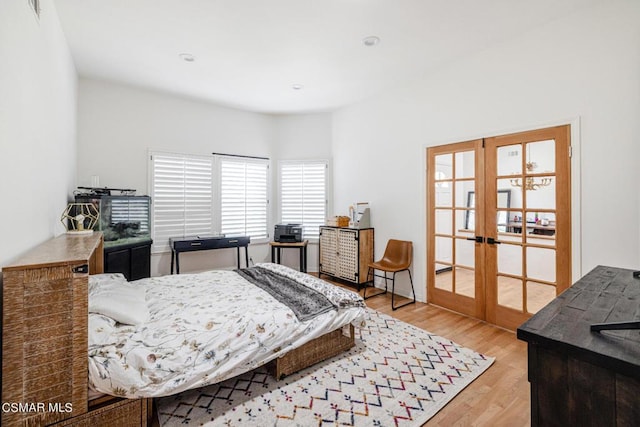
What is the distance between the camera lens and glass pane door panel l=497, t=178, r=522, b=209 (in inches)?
111

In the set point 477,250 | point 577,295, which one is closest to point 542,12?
point 477,250

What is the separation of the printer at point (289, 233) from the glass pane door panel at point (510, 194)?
9.59ft

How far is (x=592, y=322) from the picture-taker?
1039 mm

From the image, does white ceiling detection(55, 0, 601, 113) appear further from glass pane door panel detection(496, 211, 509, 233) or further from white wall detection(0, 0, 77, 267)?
glass pane door panel detection(496, 211, 509, 233)

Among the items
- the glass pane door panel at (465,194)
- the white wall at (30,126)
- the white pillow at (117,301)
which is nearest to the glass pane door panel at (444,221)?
the glass pane door panel at (465,194)

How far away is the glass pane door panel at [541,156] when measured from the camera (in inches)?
103

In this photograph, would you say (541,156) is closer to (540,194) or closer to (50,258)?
Answer: (540,194)

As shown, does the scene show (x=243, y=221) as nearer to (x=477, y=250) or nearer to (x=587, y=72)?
(x=477, y=250)

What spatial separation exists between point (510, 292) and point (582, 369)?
7.72ft

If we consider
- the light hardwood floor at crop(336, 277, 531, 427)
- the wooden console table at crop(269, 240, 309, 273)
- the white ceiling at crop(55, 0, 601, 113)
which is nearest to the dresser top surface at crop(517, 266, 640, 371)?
the light hardwood floor at crop(336, 277, 531, 427)

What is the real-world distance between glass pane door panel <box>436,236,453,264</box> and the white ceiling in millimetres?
2099

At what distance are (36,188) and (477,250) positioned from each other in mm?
3889

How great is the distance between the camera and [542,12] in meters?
2.44

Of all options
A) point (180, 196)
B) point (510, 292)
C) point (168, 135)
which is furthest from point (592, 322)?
point (168, 135)
